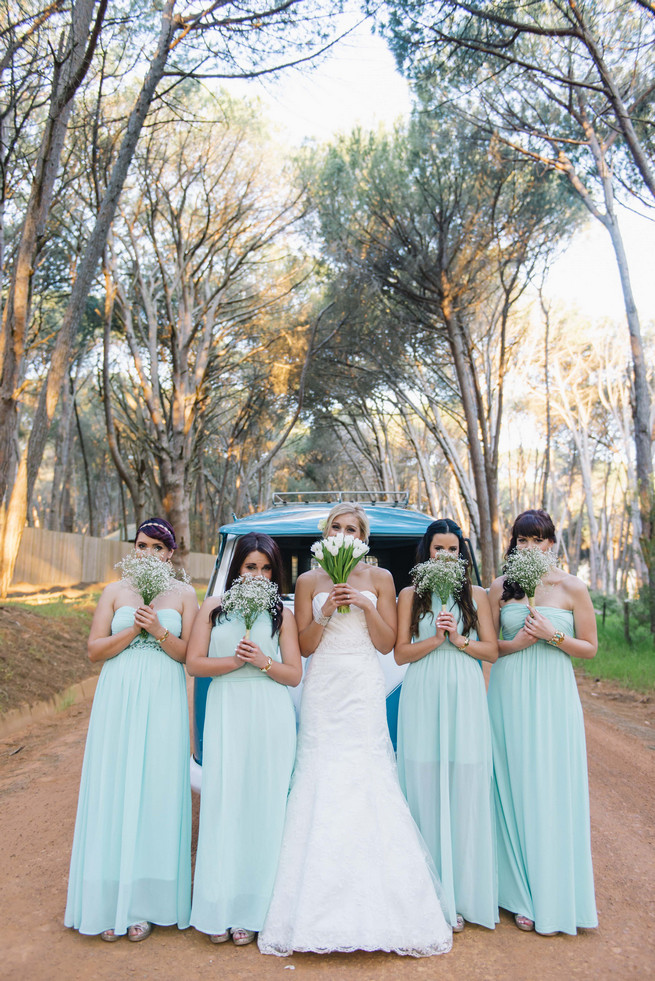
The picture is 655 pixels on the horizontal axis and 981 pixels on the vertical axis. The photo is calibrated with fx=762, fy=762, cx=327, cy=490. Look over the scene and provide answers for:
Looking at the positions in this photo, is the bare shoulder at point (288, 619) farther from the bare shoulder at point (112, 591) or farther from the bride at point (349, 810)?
the bare shoulder at point (112, 591)

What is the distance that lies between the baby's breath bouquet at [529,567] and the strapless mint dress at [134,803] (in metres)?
1.90

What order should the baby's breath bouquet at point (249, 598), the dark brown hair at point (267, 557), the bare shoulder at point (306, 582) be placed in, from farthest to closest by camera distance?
the bare shoulder at point (306, 582)
the dark brown hair at point (267, 557)
the baby's breath bouquet at point (249, 598)

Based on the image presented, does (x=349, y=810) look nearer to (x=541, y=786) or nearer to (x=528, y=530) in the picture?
(x=541, y=786)

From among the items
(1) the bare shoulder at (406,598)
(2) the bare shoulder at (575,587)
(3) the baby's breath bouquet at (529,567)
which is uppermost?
(3) the baby's breath bouquet at (529,567)

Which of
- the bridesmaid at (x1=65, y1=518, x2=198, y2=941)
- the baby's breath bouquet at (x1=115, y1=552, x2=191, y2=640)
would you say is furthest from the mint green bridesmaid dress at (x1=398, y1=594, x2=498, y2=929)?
the baby's breath bouquet at (x1=115, y1=552, x2=191, y2=640)

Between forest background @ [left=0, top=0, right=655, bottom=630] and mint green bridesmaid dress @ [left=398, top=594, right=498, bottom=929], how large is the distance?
876 centimetres

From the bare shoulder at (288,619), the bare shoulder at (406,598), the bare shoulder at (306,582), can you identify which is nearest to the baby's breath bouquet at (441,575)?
the bare shoulder at (406,598)

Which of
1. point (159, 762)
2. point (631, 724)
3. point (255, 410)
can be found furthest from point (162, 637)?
point (255, 410)

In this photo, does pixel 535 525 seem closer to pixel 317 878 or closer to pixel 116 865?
pixel 317 878

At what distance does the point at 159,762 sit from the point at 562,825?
2091mm

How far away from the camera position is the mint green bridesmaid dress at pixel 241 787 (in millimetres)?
3689

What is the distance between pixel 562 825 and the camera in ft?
12.8

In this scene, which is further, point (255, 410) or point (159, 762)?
point (255, 410)

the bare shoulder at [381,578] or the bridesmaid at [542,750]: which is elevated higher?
the bare shoulder at [381,578]
